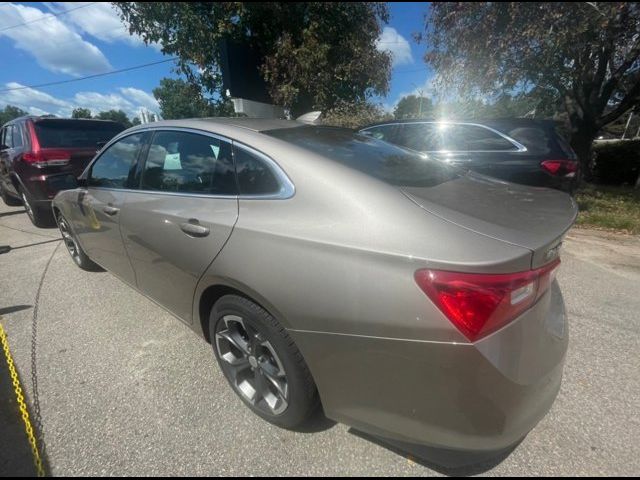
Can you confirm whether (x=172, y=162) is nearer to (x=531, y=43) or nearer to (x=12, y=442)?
(x=12, y=442)

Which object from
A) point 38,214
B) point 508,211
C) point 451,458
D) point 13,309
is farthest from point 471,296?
point 38,214

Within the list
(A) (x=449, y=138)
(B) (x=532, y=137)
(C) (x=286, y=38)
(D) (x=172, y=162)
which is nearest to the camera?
(D) (x=172, y=162)

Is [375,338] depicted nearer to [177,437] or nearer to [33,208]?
[177,437]

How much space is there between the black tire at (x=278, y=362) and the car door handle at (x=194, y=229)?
1.19ft

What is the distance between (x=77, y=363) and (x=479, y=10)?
7979 mm

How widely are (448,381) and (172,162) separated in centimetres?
209

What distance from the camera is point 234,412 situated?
1989 mm

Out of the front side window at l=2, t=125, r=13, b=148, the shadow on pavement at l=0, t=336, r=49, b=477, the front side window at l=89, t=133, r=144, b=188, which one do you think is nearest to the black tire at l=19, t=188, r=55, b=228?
the front side window at l=2, t=125, r=13, b=148

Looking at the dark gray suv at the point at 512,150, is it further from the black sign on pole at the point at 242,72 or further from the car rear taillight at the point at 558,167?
the black sign on pole at the point at 242,72

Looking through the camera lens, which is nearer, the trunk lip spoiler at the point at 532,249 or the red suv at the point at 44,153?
the trunk lip spoiler at the point at 532,249

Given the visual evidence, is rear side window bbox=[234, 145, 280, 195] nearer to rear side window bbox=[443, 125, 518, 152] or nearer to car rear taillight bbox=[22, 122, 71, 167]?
rear side window bbox=[443, 125, 518, 152]

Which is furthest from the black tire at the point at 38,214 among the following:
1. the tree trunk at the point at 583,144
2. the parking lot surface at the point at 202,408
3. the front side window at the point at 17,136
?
the tree trunk at the point at 583,144

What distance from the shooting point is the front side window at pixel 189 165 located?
1.97 metres

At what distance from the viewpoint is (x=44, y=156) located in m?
5.19
